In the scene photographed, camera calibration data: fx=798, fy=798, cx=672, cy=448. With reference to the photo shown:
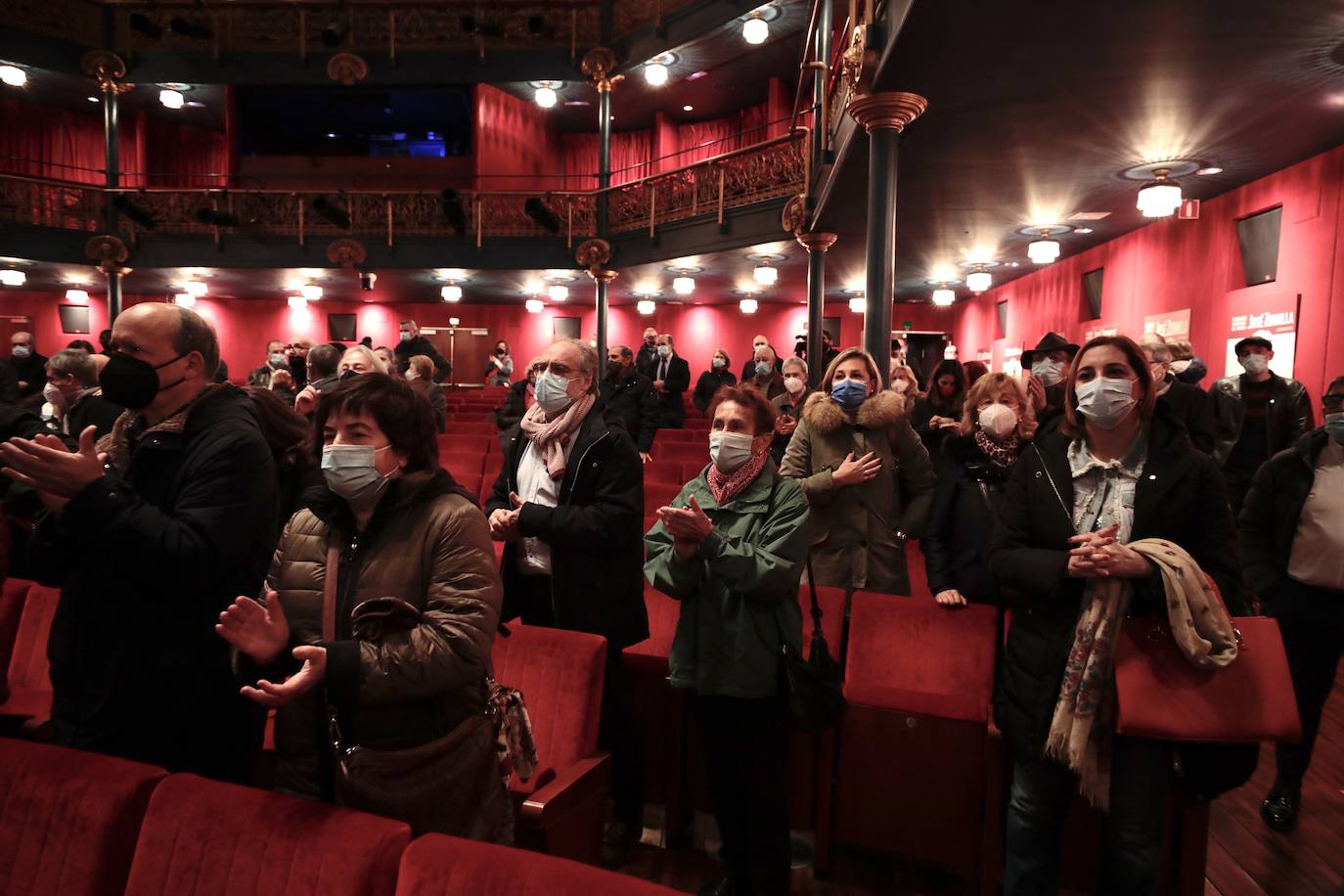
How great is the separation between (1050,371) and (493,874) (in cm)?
358

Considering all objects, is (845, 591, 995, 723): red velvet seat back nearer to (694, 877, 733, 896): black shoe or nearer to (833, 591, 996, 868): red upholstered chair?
(833, 591, 996, 868): red upholstered chair

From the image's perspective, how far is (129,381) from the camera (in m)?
1.57

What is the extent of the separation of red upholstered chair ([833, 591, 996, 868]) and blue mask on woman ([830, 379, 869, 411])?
79 cm

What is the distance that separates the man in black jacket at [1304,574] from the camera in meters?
2.65

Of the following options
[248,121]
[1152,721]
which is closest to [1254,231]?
[1152,721]

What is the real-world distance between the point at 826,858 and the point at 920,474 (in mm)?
1422

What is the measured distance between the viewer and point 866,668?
267cm

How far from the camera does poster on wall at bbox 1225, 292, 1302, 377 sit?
6.26 m

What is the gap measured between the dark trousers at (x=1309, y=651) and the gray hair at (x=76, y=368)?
198 inches

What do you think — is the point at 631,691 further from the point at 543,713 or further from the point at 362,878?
the point at 362,878

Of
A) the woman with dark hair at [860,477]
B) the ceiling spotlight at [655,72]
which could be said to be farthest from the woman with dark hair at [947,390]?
the ceiling spotlight at [655,72]

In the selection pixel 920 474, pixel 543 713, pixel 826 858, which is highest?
pixel 920 474

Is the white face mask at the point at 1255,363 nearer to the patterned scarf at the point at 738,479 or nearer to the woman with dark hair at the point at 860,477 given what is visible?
the woman with dark hair at the point at 860,477

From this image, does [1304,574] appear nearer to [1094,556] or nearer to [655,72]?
[1094,556]
